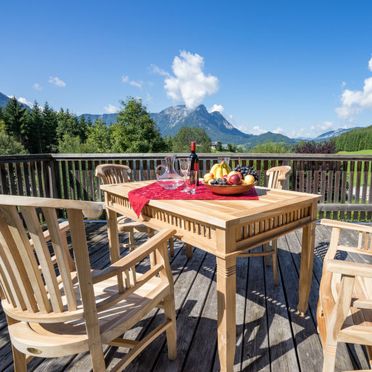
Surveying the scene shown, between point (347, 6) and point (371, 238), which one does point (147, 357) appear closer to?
point (371, 238)

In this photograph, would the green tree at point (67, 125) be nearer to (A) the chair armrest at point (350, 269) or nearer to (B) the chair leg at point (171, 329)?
(B) the chair leg at point (171, 329)

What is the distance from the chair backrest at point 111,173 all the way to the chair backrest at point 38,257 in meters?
1.76

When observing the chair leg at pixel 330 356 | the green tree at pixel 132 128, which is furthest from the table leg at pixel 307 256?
the green tree at pixel 132 128

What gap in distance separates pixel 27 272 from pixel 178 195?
988 mm

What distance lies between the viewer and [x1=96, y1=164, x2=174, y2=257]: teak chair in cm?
238

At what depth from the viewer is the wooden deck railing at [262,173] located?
3938 millimetres

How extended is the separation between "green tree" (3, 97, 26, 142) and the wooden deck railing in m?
42.9

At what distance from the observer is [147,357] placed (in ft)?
4.80

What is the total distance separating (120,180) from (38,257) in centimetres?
207

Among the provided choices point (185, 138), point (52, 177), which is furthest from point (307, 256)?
point (185, 138)

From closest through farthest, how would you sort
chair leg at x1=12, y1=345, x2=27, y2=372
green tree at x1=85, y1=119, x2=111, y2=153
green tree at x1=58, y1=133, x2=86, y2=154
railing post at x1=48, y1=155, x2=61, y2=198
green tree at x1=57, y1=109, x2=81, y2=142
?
chair leg at x1=12, y1=345, x2=27, y2=372 < railing post at x1=48, y1=155, x2=61, y2=198 < green tree at x1=85, y1=119, x2=111, y2=153 < green tree at x1=58, y1=133, x2=86, y2=154 < green tree at x1=57, y1=109, x2=81, y2=142

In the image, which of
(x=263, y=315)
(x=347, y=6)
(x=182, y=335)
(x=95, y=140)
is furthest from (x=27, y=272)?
(x=95, y=140)

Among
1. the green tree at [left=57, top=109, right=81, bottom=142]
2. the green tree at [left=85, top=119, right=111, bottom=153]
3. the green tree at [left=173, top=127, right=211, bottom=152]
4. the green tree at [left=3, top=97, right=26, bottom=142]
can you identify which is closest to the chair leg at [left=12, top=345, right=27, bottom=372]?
the green tree at [left=85, top=119, right=111, bottom=153]

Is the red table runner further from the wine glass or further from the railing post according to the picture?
the railing post
